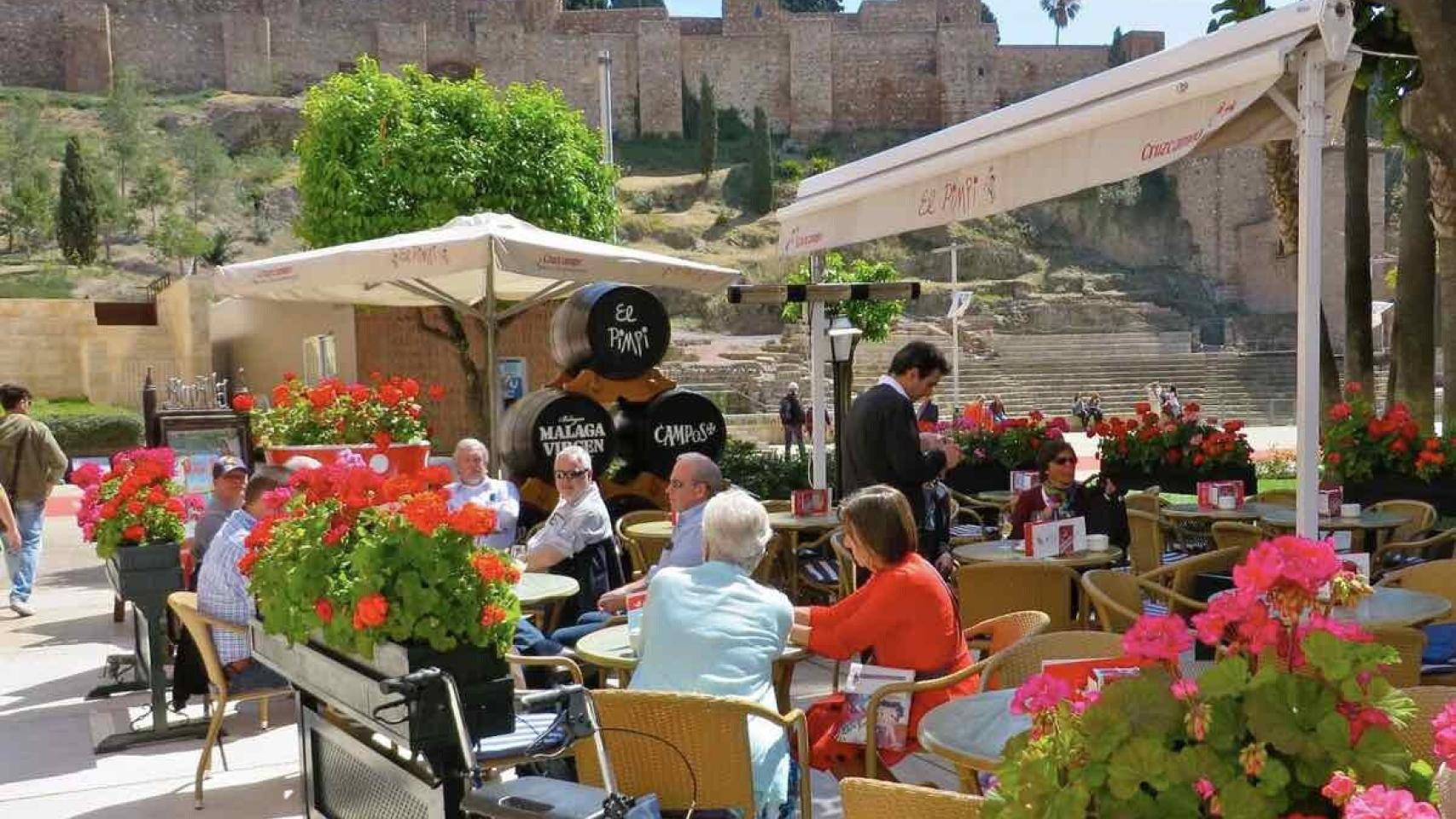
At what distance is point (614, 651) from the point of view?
11.9 ft

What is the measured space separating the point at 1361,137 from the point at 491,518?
950 cm

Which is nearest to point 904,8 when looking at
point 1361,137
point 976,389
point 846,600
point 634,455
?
point 976,389

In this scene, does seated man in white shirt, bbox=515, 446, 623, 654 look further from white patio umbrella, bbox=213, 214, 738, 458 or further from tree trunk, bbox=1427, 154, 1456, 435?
tree trunk, bbox=1427, 154, 1456, 435

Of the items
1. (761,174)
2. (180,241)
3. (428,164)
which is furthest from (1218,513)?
(761,174)

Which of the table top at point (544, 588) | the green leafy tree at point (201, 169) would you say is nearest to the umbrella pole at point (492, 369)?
the table top at point (544, 588)

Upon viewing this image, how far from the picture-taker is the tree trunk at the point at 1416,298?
9445mm

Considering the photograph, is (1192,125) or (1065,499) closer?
(1192,125)

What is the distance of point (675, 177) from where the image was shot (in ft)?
177

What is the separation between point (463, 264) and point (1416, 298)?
7.00m

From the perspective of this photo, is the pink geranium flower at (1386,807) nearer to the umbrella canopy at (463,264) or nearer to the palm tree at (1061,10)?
the umbrella canopy at (463,264)

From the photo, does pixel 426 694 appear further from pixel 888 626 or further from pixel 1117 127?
pixel 1117 127

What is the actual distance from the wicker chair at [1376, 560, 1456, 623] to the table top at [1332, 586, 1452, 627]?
214 mm

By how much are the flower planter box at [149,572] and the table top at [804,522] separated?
2.39 m

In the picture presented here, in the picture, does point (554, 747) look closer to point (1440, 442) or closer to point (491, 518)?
point (491, 518)
